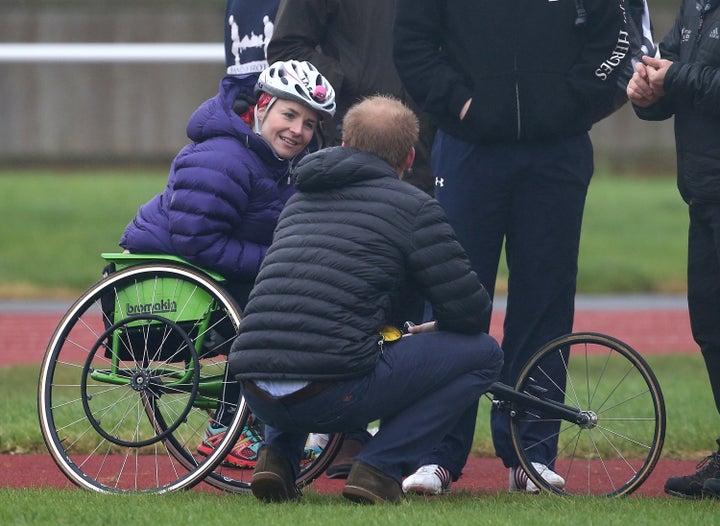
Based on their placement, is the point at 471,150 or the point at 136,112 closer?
the point at 471,150

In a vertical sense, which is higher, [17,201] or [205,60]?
[205,60]

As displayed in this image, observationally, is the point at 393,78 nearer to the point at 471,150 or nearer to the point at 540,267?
the point at 471,150

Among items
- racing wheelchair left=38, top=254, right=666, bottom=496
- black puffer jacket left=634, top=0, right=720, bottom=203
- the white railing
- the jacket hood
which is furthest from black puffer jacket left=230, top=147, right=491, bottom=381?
the white railing

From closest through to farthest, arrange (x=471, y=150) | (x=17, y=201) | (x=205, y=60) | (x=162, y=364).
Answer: (x=162, y=364)
(x=471, y=150)
(x=17, y=201)
(x=205, y=60)

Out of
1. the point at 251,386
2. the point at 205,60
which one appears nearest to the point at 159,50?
the point at 205,60

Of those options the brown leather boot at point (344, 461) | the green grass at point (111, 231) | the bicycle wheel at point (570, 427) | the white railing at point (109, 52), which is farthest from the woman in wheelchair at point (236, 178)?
the white railing at point (109, 52)

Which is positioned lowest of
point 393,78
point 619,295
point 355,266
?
point 619,295

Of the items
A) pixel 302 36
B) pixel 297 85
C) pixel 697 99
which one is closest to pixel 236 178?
pixel 297 85

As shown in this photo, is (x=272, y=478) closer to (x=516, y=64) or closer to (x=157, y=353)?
(x=157, y=353)

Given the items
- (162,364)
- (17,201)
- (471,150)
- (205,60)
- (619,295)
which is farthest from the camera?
(205,60)

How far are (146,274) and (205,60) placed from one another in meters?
16.5

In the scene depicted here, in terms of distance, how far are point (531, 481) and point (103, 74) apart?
17.0 m

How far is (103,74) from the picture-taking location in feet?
73.2

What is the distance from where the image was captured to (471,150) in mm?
6488
